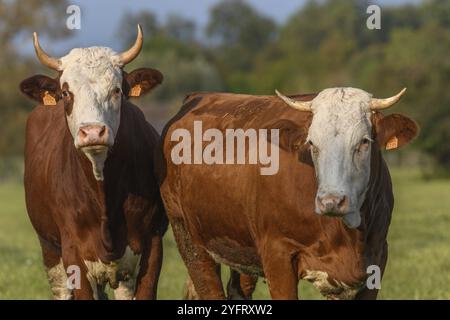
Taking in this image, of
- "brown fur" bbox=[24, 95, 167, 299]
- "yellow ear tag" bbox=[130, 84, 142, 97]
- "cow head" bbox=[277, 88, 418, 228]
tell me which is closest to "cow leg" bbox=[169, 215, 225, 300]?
"brown fur" bbox=[24, 95, 167, 299]

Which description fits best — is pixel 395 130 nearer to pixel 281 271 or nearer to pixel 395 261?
pixel 281 271

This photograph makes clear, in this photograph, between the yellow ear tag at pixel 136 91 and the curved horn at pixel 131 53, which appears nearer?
the curved horn at pixel 131 53

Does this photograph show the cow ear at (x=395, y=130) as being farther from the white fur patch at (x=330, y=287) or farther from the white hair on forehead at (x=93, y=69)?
the white hair on forehead at (x=93, y=69)

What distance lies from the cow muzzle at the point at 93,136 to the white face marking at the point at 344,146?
1532 millimetres

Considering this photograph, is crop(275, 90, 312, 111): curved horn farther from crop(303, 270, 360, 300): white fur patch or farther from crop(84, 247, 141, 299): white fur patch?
crop(84, 247, 141, 299): white fur patch

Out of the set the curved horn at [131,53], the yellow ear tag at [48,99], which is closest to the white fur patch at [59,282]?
the yellow ear tag at [48,99]

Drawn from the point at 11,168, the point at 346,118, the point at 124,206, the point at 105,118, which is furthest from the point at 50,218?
the point at 11,168

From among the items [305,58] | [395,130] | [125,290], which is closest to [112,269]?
[125,290]

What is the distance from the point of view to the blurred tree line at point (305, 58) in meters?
48.7

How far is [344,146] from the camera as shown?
7.36m

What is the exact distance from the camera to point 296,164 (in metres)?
7.95

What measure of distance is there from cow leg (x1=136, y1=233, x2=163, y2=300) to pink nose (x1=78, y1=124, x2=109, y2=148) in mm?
1443

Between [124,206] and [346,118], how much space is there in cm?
239
